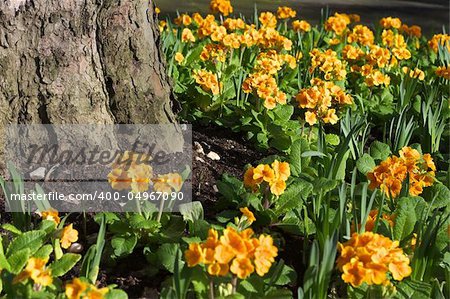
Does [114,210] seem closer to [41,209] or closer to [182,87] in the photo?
[41,209]

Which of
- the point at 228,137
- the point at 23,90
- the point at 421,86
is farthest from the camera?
the point at 421,86

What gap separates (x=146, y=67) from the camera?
3143 millimetres

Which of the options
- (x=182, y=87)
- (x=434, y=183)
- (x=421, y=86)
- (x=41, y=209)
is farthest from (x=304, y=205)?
(x=421, y=86)

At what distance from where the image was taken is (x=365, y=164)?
9.91ft

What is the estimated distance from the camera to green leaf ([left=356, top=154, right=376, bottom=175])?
300 cm

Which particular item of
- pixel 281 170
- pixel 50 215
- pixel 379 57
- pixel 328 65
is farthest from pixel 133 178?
pixel 379 57

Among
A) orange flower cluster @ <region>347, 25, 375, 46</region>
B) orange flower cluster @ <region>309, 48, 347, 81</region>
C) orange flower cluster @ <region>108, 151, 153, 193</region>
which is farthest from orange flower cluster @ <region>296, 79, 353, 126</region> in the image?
orange flower cluster @ <region>347, 25, 375, 46</region>

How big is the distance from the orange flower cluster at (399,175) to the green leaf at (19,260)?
48.7 inches

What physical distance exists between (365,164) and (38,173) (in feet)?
4.53

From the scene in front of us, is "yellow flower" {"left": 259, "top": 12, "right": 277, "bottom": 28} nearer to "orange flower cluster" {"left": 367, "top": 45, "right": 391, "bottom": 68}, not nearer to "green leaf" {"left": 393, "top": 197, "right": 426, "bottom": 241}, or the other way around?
"orange flower cluster" {"left": 367, "top": 45, "right": 391, "bottom": 68}

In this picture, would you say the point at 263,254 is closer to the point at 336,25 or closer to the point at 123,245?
the point at 123,245

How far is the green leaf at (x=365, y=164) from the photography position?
300 centimetres

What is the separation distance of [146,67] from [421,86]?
208cm

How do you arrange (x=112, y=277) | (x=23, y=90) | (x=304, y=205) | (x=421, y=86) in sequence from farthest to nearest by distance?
(x=421, y=86) < (x=23, y=90) < (x=304, y=205) < (x=112, y=277)
